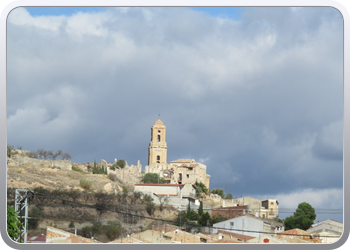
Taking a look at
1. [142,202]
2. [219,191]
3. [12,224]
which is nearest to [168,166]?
[219,191]

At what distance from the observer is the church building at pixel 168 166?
37000 mm

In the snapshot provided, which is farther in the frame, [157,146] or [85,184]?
[157,146]

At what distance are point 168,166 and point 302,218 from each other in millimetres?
15133

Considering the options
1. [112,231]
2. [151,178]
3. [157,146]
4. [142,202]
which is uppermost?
[157,146]

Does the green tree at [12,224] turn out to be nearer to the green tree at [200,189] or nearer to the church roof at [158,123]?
the green tree at [200,189]

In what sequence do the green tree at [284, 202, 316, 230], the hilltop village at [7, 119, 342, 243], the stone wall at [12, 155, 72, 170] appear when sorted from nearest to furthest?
the hilltop village at [7, 119, 342, 243], the green tree at [284, 202, 316, 230], the stone wall at [12, 155, 72, 170]

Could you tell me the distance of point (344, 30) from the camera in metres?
4.16

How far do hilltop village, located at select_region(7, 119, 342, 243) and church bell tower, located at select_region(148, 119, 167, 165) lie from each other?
182 inches

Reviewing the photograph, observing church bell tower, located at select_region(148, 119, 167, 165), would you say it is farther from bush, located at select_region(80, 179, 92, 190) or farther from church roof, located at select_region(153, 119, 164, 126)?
bush, located at select_region(80, 179, 92, 190)

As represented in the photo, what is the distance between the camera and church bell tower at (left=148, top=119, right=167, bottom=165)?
4550 centimetres

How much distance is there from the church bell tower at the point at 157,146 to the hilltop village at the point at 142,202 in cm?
463

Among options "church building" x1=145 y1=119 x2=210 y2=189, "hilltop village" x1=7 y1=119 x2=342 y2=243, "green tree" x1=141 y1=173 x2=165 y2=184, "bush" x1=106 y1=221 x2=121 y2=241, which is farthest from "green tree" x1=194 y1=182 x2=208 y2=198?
"bush" x1=106 y1=221 x2=121 y2=241

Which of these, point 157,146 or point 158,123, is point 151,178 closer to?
point 157,146

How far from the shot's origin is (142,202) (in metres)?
28.3
